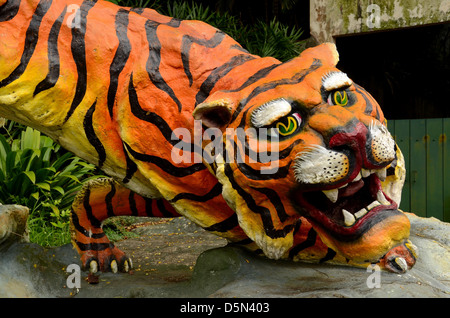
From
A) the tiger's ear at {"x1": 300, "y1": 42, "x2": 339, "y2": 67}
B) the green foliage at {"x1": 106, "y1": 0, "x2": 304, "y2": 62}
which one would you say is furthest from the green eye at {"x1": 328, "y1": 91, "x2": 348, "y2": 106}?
the green foliage at {"x1": 106, "y1": 0, "x2": 304, "y2": 62}

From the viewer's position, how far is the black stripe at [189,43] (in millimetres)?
2600

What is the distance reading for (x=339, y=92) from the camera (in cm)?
232

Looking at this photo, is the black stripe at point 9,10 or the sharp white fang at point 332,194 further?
the black stripe at point 9,10

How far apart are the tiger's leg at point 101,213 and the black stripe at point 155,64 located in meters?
0.89

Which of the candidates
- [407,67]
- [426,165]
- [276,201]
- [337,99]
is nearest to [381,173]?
[337,99]

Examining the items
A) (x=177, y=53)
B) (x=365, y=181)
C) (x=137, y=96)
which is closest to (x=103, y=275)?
(x=137, y=96)

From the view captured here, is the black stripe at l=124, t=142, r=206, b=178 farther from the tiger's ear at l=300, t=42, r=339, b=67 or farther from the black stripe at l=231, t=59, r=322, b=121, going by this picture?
the tiger's ear at l=300, t=42, r=339, b=67

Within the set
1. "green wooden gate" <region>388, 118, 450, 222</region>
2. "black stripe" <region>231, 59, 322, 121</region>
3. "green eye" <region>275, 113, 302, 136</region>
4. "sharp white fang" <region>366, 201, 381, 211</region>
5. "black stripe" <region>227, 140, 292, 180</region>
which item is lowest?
"green wooden gate" <region>388, 118, 450, 222</region>

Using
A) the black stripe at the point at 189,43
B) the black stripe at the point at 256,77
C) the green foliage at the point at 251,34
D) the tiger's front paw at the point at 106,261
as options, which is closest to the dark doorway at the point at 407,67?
the green foliage at the point at 251,34

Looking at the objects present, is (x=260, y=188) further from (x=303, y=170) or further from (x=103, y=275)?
(x=103, y=275)

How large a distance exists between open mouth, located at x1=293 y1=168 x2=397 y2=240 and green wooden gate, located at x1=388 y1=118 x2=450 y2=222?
14.4ft

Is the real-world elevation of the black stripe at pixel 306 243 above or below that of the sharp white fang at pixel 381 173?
below

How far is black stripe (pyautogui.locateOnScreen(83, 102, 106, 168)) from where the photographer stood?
260 cm

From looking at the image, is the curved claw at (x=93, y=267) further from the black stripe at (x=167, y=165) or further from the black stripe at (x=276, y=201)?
the black stripe at (x=276, y=201)
